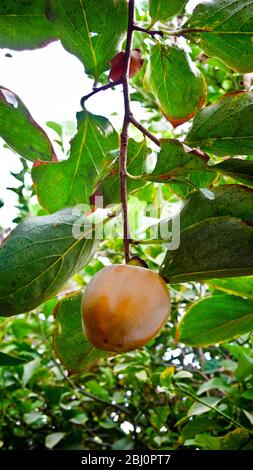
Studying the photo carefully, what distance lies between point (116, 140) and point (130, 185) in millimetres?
106

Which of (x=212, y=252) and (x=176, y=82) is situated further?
(x=176, y=82)

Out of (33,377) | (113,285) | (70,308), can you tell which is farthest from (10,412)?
(113,285)

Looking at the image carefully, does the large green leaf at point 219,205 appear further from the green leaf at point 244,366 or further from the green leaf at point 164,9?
the green leaf at point 244,366

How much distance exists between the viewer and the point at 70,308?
67 cm

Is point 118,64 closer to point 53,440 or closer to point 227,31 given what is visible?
point 227,31

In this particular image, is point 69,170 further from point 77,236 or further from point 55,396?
point 55,396

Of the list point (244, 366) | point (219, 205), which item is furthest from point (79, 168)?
point (244, 366)

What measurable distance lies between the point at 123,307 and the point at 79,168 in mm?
310

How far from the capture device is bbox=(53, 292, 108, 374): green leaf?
0.67 metres

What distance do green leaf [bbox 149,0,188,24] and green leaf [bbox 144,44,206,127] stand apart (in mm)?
49

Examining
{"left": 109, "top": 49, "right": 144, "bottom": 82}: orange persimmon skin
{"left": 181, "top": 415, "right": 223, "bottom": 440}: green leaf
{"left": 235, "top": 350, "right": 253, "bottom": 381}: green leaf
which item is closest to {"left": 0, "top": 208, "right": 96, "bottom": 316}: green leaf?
{"left": 109, "top": 49, "right": 144, "bottom": 82}: orange persimmon skin

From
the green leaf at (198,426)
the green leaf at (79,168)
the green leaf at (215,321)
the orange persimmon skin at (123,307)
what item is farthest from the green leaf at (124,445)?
the orange persimmon skin at (123,307)

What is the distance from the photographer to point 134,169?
2.49 feet
